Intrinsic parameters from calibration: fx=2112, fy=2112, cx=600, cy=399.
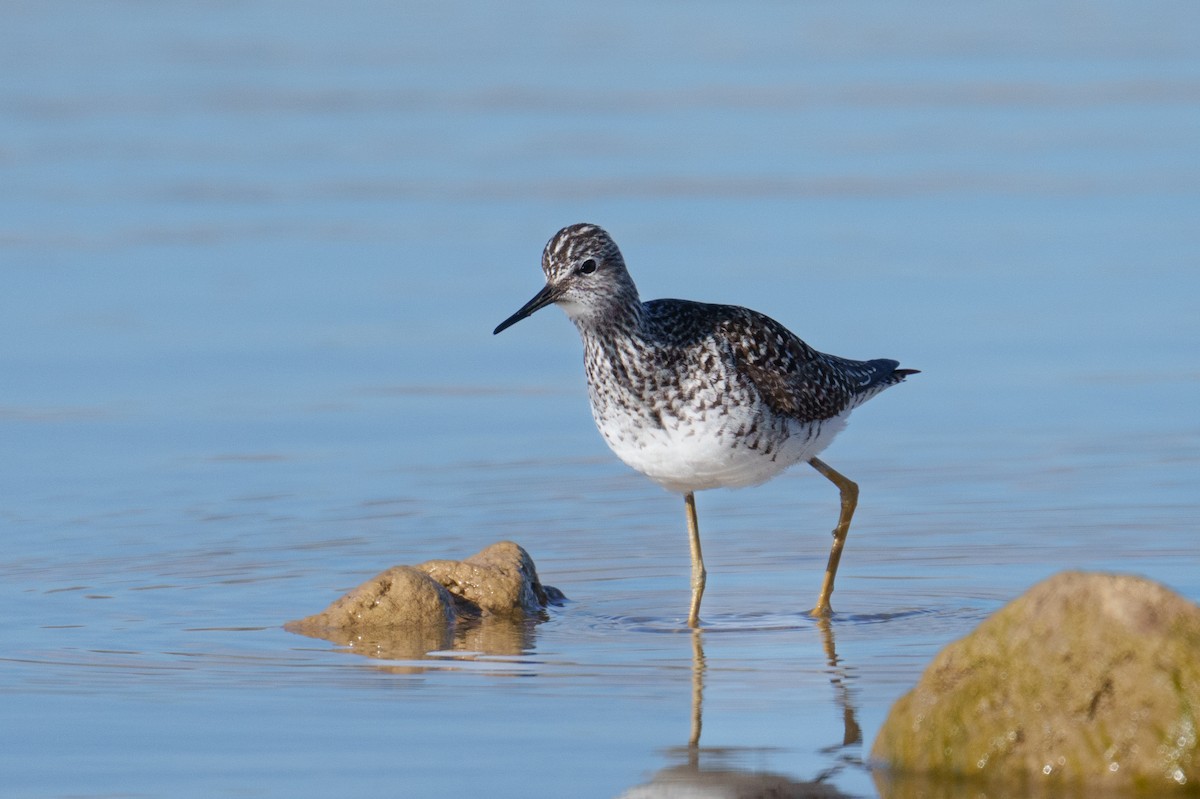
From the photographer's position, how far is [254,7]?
3022 centimetres

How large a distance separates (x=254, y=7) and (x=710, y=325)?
22.0 m

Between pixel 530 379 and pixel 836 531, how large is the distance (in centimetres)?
439

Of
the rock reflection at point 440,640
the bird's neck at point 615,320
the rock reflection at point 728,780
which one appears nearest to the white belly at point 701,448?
the bird's neck at point 615,320

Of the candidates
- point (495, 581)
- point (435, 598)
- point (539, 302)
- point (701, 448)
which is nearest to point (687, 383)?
point (701, 448)

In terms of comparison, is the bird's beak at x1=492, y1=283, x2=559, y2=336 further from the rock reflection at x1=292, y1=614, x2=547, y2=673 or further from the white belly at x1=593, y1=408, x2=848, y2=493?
the rock reflection at x1=292, y1=614, x2=547, y2=673

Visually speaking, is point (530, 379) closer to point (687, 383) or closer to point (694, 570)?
point (694, 570)

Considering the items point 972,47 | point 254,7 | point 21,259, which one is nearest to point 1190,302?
point 21,259

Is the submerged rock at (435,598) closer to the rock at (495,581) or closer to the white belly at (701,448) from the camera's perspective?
the rock at (495,581)

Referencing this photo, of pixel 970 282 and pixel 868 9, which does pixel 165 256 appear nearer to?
pixel 970 282

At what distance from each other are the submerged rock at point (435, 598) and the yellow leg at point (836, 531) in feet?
3.96

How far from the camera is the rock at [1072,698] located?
632cm

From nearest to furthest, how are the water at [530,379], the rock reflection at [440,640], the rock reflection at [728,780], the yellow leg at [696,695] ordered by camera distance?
the rock reflection at [728,780]
the yellow leg at [696,695]
the water at [530,379]
the rock reflection at [440,640]

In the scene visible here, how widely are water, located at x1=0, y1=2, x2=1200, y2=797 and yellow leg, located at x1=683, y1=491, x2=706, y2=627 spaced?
124 mm

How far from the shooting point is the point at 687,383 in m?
9.21
